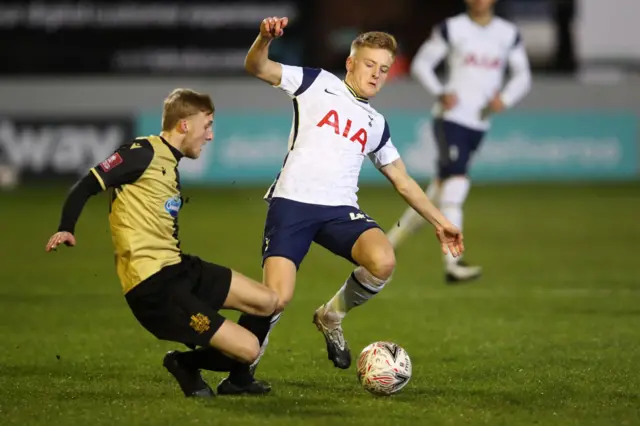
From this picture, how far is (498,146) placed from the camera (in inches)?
829

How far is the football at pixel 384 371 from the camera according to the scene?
5.93 metres

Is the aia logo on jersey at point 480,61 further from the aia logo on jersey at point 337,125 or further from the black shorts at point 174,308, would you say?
the black shorts at point 174,308

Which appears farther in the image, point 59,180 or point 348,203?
point 59,180

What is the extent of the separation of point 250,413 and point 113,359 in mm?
1831

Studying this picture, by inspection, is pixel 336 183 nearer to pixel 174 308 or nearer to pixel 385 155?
pixel 385 155

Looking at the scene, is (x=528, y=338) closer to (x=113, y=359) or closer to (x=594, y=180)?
(x=113, y=359)

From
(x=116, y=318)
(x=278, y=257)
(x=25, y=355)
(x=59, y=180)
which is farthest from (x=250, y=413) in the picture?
(x=59, y=180)

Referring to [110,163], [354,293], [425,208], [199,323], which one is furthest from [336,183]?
[110,163]

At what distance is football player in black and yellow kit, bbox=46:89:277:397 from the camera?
18.8 ft

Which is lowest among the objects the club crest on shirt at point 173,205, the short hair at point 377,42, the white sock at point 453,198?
the white sock at point 453,198

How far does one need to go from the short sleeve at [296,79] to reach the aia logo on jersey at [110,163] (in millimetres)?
1217

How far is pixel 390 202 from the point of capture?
60.4ft

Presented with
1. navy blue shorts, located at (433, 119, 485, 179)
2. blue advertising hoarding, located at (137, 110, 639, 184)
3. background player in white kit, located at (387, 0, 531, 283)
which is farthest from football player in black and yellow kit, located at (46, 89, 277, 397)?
blue advertising hoarding, located at (137, 110, 639, 184)

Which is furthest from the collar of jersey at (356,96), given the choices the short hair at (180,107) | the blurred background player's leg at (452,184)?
the blurred background player's leg at (452,184)
